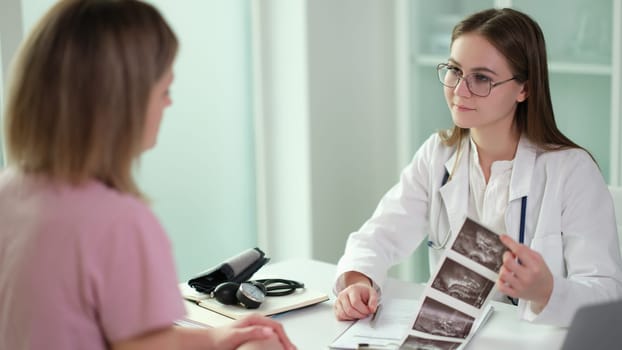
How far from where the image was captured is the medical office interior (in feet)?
10.2

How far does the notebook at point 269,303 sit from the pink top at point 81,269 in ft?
2.09

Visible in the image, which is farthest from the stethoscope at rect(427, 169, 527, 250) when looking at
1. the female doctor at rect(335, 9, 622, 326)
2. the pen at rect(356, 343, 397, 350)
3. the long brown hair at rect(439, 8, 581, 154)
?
the pen at rect(356, 343, 397, 350)

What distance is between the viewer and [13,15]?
8.14ft

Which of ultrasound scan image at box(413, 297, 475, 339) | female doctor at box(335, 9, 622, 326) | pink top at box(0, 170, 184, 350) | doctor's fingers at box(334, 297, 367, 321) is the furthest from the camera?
female doctor at box(335, 9, 622, 326)

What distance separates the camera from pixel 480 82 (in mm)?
2051

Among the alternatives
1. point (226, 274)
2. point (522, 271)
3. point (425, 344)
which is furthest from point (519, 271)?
point (226, 274)

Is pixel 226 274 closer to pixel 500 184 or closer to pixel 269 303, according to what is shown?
pixel 269 303

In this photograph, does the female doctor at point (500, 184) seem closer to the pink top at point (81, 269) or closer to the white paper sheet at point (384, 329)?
the white paper sheet at point (384, 329)

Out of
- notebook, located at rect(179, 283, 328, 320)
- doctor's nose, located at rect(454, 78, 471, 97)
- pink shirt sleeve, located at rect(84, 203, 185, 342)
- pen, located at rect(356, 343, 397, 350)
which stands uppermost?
doctor's nose, located at rect(454, 78, 471, 97)

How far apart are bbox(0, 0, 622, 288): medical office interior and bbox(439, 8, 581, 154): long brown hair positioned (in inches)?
37.5

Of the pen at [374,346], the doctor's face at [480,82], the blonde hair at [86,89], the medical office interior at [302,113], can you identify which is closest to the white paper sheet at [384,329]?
the pen at [374,346]

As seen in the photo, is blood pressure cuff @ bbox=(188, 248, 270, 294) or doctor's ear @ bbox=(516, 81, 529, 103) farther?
doctor's ear @ bbox=(516, 81, 529, 103)

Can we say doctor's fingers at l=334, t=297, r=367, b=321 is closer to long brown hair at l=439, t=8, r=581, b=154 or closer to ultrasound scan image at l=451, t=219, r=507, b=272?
ultrasound scan image at l=451, t=219, r=507, b=272

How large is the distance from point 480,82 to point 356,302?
650mm
